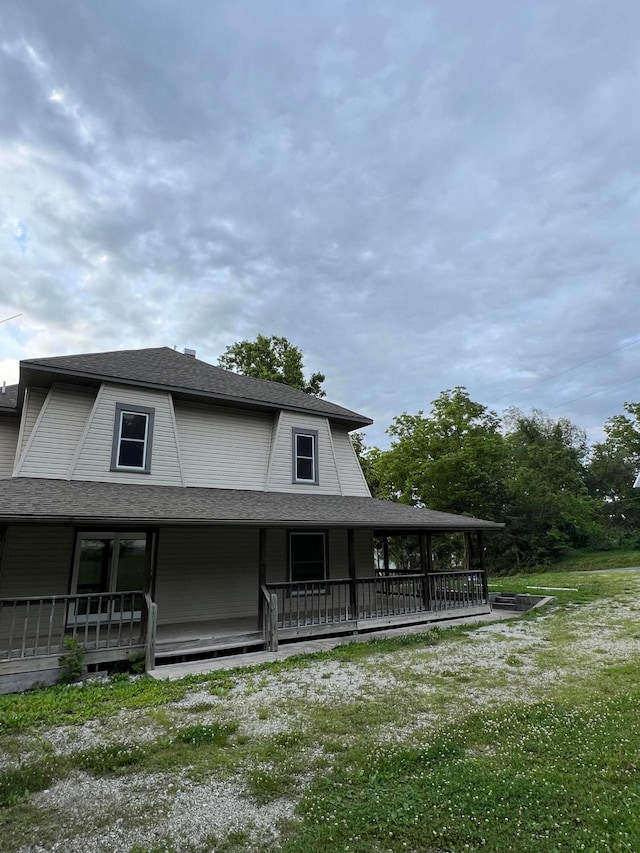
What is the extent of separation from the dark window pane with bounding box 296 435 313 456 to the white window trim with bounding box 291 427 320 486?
0.05 metres

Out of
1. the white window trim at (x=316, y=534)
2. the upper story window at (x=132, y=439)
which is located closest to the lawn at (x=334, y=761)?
the white window trim at (x=316, y=534)

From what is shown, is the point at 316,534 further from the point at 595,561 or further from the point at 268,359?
the point at 595,561

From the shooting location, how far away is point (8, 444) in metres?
12.2

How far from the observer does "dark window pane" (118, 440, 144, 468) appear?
1066 centimetres

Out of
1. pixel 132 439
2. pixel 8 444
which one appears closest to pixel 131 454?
pixel 132 439

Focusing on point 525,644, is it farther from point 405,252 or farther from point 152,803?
point 405,252

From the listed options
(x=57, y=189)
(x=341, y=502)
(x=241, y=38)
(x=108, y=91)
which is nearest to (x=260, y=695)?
(x=341, y=502)

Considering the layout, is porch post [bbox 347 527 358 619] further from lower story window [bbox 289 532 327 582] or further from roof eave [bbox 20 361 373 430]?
roof eave [bbox 20 361 373 430]

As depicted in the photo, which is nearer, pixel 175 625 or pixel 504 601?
pixel 175 625

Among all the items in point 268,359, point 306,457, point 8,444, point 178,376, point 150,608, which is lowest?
point 150,608

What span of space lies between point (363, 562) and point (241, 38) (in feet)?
46.8

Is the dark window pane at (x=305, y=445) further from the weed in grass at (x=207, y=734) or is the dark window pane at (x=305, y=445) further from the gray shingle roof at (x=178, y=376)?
the weed in grass at (x=207, y=734)

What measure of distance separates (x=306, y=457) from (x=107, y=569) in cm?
583

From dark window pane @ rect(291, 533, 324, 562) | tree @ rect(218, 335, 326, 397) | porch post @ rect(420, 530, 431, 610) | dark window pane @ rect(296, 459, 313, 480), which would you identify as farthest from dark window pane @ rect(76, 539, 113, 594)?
tree @ rect(218, 335, 326, 397)
